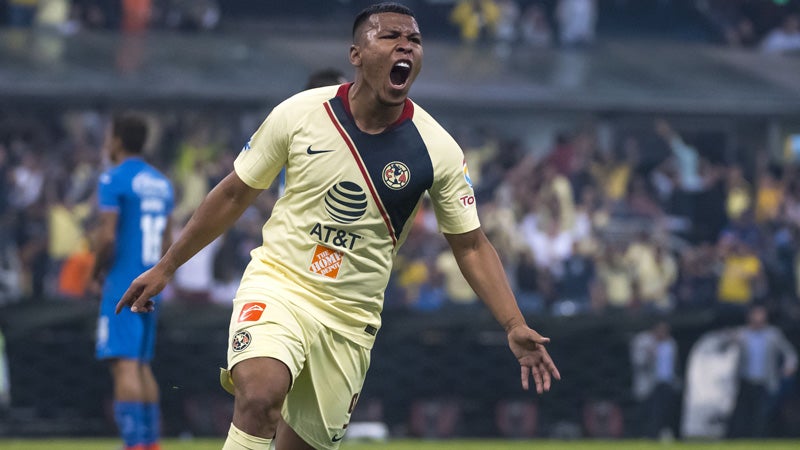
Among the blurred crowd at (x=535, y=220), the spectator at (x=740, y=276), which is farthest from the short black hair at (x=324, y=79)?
the spectator at (x=740, y=276)

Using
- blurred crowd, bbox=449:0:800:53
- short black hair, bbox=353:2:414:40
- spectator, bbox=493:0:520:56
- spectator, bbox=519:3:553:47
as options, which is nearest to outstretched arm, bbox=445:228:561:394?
short black hair, bbox=353:2:414:40

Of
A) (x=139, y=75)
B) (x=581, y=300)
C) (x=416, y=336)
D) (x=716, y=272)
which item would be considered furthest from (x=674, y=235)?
(x=139, y=75)

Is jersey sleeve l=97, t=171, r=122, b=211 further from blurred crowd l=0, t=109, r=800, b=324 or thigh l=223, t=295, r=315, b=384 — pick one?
blurred crowd l=0, t=109, r=800, b=324

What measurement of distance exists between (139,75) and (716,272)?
7923mm

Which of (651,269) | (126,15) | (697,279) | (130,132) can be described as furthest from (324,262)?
(126,15)

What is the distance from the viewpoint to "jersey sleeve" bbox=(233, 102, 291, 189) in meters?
5.28

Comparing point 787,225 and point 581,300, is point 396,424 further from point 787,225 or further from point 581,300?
point 787,225

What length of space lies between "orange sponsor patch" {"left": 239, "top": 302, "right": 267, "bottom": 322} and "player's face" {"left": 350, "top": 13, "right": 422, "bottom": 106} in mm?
958

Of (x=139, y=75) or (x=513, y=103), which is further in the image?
(x=513, y=103)

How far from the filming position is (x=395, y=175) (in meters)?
5.31

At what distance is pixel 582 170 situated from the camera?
16641 mm

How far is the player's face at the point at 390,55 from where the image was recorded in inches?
204

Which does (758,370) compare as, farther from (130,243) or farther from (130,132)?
(130,132)

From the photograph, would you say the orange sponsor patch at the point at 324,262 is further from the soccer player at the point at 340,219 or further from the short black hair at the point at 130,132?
the short black hair at the point at 130,132
